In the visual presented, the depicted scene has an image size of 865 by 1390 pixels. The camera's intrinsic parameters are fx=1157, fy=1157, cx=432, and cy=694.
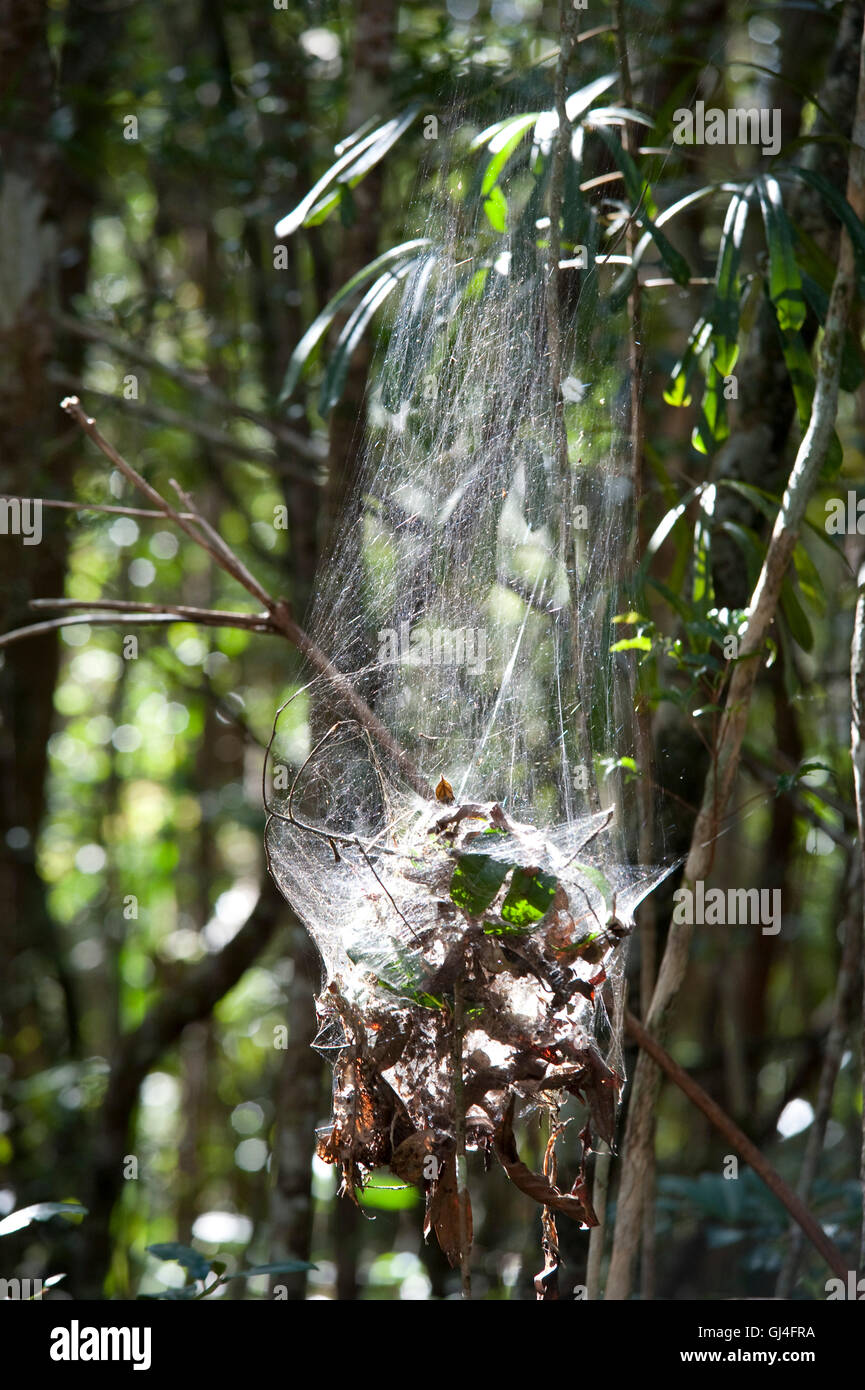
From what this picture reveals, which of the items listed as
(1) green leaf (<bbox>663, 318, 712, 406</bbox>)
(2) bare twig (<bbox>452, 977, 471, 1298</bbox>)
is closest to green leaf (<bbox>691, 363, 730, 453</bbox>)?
(1) green leaf (<bbox>663, 318, 712, 406</bbox>)

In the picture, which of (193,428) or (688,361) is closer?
(688,361)

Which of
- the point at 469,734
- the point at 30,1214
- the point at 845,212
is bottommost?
the point at 30,1214

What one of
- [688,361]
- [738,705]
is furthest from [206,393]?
[738,705]

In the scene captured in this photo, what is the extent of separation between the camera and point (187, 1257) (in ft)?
5.40

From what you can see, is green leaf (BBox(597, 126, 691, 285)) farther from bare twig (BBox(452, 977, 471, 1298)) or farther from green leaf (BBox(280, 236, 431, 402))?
bare twig (BBox(452, 977, 471, 1298))

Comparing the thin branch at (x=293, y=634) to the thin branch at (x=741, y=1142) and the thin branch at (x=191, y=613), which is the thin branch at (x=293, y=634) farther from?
the thin branch at (x=741, y=1142)

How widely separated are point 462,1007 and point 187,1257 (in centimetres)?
79

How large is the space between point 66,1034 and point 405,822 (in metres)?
3.57

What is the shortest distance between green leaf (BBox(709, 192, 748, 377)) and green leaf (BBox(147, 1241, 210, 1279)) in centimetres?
142

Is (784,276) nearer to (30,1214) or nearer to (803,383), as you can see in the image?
(803,383)

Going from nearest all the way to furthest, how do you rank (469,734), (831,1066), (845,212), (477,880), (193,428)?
(477,880), (469,734), (845,212), (831,1066), (193,428)

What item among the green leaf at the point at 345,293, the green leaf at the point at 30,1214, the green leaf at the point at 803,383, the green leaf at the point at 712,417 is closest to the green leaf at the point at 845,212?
the green leaf at the point at 803,383

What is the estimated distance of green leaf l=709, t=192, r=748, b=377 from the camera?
1.56m
